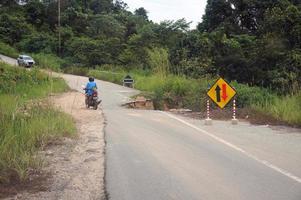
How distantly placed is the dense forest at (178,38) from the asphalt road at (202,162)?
810cm

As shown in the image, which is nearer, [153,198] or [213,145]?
[153,198]

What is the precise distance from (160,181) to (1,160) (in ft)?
9.63

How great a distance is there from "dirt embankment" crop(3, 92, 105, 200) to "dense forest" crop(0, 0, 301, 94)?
39.5 feet

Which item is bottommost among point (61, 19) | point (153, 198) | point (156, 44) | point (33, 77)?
point (153, 198)

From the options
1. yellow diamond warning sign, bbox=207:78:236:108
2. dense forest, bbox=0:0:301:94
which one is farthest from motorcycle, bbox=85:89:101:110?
dense forest, bbox=0:0:301:94

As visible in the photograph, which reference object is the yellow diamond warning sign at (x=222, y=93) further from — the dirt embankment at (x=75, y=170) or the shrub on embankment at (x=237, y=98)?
the dirt embankment at (x=75, y=170)

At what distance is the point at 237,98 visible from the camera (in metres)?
25.8

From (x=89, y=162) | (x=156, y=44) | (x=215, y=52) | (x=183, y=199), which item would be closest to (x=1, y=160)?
(x=89, y=162)

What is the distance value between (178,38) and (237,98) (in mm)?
30624

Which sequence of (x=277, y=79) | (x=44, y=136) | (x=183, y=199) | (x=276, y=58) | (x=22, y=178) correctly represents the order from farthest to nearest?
(x=276, y=58), (x=277, y=79), (x=44, y=136), (x=22, y=178), (x=183, y=199)

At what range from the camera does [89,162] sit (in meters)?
11.2

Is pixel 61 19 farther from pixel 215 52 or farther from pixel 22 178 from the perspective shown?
pixel 22 178

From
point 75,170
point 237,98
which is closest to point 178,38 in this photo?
point 237,98

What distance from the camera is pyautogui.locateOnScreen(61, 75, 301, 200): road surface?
8539mm
